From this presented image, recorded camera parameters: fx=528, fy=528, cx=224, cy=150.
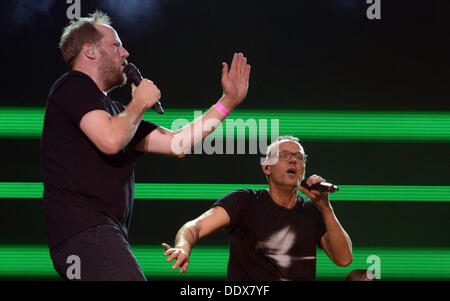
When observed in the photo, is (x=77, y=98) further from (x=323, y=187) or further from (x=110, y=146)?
(x=323, y=187)

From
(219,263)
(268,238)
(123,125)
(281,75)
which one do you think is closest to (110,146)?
(123,125)

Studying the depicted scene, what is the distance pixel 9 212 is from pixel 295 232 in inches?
73.6

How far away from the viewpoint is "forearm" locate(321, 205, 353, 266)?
114 inches

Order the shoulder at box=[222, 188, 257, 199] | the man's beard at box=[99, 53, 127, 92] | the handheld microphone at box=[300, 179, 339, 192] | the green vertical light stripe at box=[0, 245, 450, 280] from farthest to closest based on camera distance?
the green vertical light stripe at box=[0, 245, 450, 280] < the shoulder at box=[222, 188, 257, 199] < the handheld microphone at box=[300, 179, 339, 192] < the man's beard at box=[99, 53, 127, 92]

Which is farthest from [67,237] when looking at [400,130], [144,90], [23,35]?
[400,130]

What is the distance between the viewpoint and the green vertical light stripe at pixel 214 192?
343 centimetres

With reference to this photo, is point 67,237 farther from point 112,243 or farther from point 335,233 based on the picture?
point 335,233

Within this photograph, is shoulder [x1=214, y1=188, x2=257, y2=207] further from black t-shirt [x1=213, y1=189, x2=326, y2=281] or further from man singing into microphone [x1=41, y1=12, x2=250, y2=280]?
man singing into microphone [x1=41, y1=12, x2=250, y2=280]

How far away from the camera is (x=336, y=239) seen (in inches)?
115

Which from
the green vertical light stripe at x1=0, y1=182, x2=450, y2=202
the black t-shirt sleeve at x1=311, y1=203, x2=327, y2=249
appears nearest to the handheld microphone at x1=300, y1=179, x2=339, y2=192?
the black t-shirt sleeve at x1=311, y1=203, x2=327, y2=249

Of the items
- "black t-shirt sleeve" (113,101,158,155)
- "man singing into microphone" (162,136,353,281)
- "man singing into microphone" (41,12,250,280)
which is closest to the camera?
"man singing into microphone" (41,12,250,280)

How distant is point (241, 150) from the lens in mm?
3471

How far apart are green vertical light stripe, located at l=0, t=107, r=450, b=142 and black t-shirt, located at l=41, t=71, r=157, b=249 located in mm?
1448

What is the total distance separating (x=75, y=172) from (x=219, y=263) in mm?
1667
